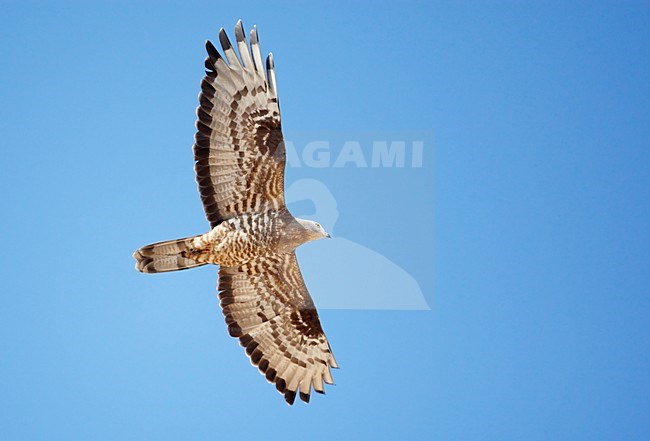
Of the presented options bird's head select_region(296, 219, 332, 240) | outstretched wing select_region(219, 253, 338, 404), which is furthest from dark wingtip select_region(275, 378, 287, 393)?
bird's head select_region(296, 219, 332, 240)

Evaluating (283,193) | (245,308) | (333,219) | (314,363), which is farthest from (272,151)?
(314,363)

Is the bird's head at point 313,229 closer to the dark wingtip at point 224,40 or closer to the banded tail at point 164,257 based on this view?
the banded tail at point 164,257

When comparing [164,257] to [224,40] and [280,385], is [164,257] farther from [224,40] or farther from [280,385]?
[224,40]

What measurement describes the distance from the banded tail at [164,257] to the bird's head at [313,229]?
61.2 inches

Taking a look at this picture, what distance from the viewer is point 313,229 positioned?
12766mm

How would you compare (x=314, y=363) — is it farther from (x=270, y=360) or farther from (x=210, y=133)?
(x=210, y=133)

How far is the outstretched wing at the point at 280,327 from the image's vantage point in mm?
13320

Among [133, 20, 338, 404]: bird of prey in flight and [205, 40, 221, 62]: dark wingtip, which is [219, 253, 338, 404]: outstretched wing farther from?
[205, 40, 221, 62]: dark wingtip

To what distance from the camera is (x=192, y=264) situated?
12.5 m

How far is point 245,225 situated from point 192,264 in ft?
2.92

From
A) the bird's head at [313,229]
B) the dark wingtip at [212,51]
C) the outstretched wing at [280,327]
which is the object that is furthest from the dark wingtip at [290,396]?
the dark wingtip at [212,51]

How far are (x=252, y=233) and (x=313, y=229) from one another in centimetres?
84

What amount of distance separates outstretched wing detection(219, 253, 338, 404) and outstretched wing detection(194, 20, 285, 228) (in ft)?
4.82

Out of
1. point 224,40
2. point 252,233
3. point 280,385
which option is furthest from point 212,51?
point 280,385
